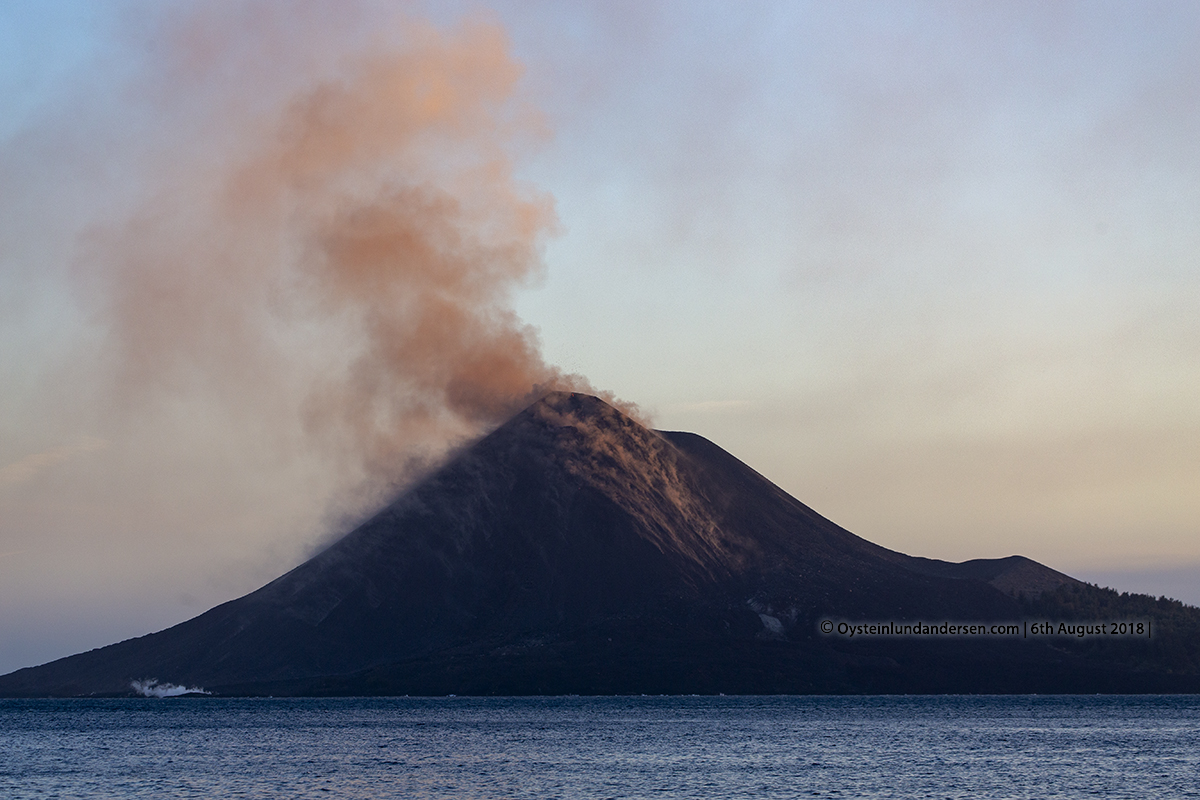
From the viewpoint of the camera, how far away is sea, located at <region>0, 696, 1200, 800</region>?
86750 millimetres

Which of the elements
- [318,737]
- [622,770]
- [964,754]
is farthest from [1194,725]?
[318,737]

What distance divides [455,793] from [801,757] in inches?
1657

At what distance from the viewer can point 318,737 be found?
147500 mm

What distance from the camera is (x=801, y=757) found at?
11331cm

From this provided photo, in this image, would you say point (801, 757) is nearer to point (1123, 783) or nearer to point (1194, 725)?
point (1123, 783)

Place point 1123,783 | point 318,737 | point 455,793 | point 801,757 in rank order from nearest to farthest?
point 455,793
point 1123,783
point 801,757
point 318,737

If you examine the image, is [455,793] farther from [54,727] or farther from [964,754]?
[54,727]

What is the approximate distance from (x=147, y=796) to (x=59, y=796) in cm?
610

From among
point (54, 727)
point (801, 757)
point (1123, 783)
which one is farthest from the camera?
point (54, 727)

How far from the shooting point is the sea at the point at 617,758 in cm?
8675

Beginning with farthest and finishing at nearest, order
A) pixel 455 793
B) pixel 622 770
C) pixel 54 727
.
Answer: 1. pixel 54 727
2. pixel 622 770
3. pixel 455 793

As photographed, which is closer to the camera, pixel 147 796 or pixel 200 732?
pixel 147 796

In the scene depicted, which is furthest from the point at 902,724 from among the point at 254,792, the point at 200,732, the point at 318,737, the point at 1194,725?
the point at 254,792

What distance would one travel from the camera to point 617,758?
11250 cm
